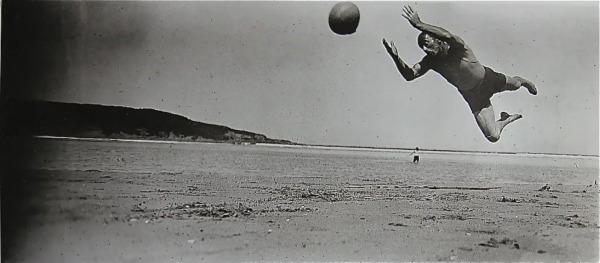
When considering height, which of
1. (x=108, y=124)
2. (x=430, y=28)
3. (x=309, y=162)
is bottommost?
(x=309, y=162)

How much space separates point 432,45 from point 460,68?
162mm

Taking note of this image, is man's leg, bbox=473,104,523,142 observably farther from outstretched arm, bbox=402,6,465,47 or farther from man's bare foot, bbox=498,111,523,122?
outstretched arm, bbox=402,6,465,47

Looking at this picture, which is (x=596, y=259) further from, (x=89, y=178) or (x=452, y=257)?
(x=89, y=178)

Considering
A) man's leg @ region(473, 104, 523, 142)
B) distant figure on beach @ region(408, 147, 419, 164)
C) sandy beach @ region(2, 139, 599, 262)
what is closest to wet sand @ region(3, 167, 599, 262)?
sandy beach @ region(2, 139, 599, 262)

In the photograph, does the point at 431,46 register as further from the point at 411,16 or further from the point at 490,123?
the point at 490,123

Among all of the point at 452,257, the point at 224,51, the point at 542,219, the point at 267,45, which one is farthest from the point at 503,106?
the point at 224,51

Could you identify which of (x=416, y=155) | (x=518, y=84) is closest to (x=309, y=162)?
(x=416, y=155)

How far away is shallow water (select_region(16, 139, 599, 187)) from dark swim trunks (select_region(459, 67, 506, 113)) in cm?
22

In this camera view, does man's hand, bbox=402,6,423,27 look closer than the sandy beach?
No

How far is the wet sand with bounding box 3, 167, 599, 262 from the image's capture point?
2.42 m

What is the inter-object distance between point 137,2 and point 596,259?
2293mm

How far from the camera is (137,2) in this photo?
8.14 feet

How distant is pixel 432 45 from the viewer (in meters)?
2.61

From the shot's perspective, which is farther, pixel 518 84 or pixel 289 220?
pixel 518 84
